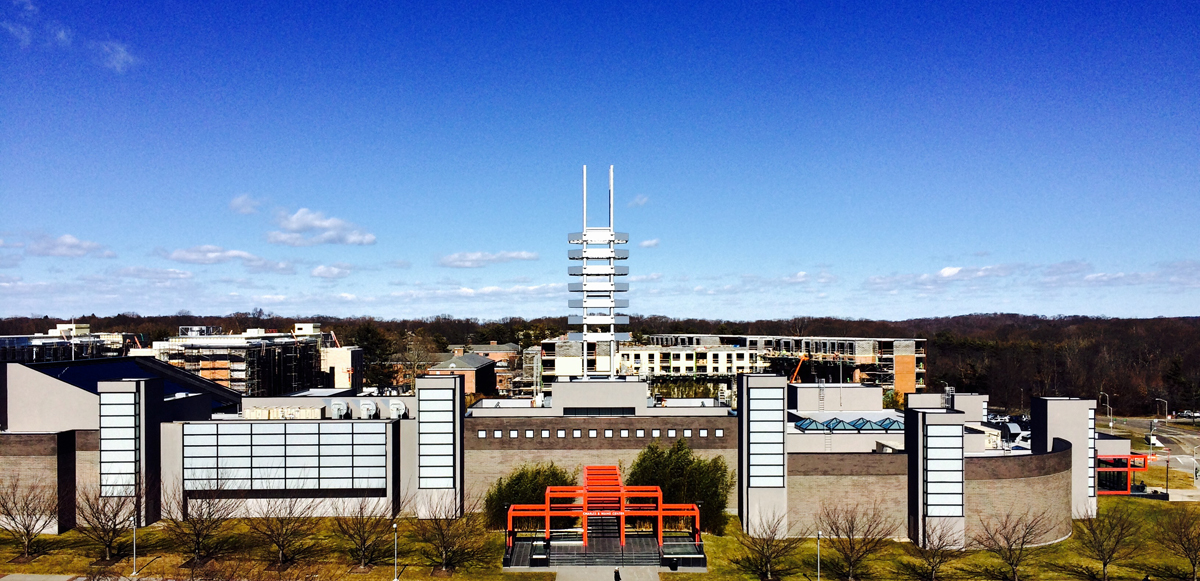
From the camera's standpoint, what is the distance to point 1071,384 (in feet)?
491

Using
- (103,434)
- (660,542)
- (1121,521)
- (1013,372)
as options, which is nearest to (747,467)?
(660,542)

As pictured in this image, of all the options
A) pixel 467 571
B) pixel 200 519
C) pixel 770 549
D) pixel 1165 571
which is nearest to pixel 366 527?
pixel 467 571

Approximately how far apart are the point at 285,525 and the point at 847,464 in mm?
38065

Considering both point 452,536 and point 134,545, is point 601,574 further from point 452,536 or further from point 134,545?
point 134,545

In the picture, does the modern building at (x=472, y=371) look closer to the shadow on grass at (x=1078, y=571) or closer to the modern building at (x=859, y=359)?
the modern building at (x=859, y=359)

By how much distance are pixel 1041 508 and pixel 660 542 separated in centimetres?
2649

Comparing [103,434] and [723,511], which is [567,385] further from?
[103,434]

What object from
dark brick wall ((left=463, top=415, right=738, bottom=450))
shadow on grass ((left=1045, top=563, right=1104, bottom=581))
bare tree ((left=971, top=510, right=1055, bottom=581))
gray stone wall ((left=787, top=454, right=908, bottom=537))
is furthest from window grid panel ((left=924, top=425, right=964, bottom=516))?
dark brick wall ((left=463, top=415, right=738, bottom=450))

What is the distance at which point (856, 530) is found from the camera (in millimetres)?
53594

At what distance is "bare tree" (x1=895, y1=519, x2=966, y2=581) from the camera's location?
4812 centimetres

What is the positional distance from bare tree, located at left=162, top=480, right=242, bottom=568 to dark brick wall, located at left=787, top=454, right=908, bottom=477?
39.0 metres

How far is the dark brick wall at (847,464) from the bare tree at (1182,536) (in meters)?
16.8

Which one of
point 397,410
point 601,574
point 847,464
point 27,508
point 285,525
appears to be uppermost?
point 397,410

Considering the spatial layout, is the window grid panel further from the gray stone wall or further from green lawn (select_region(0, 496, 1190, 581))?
green lawn (select_region(0, 496, 1190, 581))
